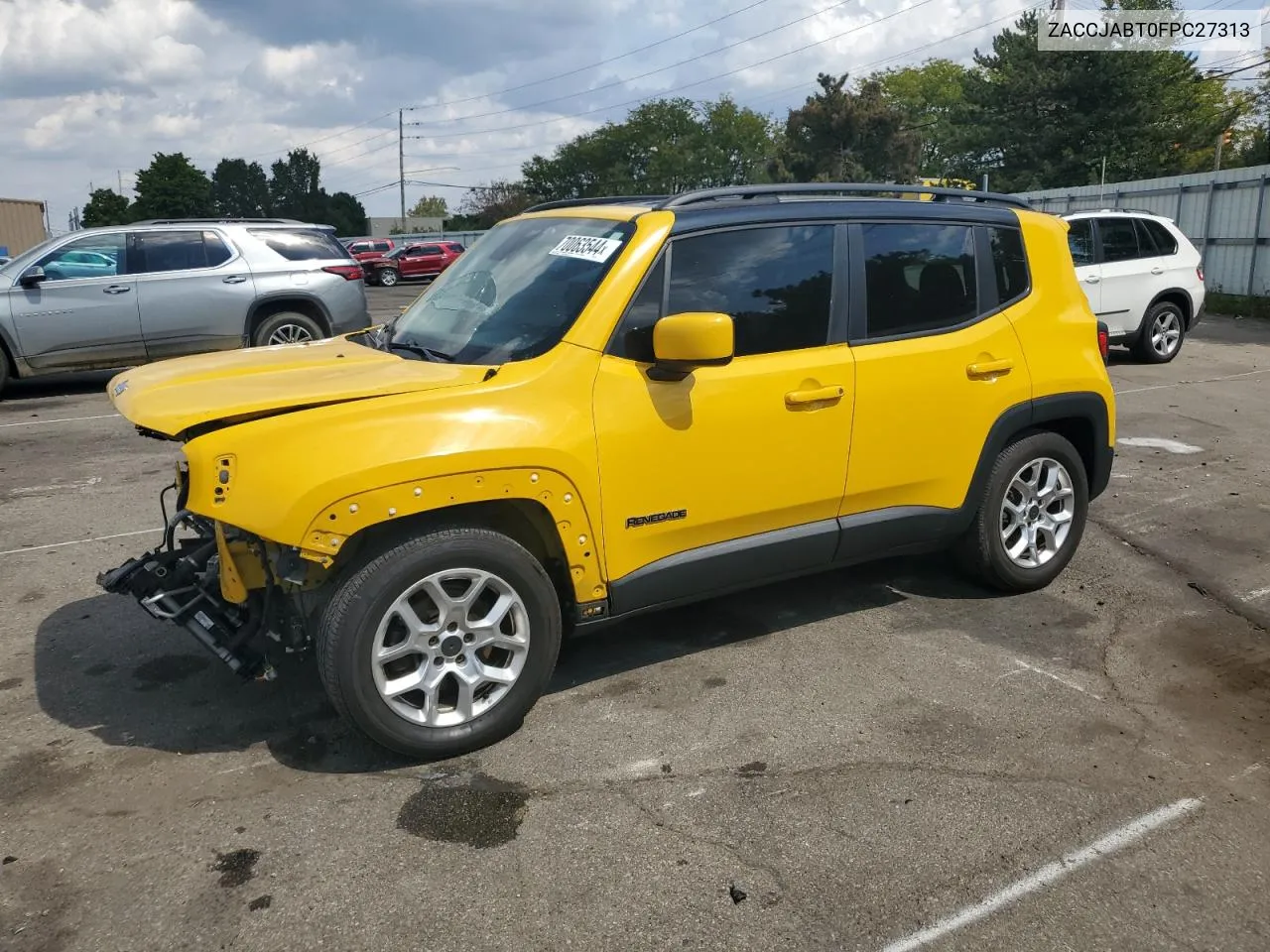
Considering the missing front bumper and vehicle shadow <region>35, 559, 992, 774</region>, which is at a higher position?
the missing front bumper

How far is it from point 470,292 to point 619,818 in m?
2.32

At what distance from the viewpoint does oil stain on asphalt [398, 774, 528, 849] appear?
3084 millimetres

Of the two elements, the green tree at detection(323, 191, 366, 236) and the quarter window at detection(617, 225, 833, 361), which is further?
the green tree at detection(323, 191, 366, 236)

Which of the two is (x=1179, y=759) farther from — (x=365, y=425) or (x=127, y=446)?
(x=127, y=446)

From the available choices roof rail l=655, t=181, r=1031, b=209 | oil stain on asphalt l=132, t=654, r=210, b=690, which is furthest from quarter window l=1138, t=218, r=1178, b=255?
oil stain on asphalt l=132, t=654, r=210, b=690

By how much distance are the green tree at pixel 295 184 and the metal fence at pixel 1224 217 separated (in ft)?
287

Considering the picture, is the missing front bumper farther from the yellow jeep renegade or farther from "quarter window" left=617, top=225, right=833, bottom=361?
"quarter window" left=617, top=225, right=833, bottom=361

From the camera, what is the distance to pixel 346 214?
306 feet

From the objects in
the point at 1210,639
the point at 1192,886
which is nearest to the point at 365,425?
the point at 1192,886

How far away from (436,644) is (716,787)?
1.05 m

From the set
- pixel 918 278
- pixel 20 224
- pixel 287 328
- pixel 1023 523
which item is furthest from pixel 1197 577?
pixel 20 224

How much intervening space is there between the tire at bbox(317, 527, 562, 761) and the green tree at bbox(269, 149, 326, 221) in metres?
100

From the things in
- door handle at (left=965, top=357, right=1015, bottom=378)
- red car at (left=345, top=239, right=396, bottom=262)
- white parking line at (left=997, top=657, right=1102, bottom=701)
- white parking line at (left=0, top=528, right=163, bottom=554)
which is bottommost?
white parking line at (left=997, top=657, right=1102, bottom=701)

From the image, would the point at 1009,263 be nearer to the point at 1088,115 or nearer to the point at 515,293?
the point at 515,293
